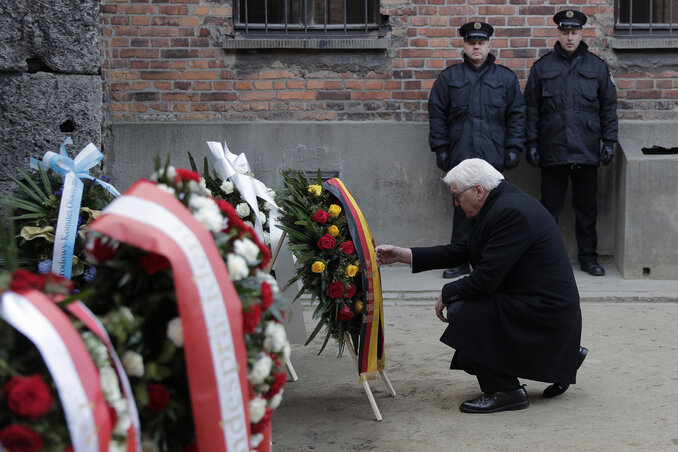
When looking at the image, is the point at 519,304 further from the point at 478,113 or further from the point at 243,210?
the point at 478,113

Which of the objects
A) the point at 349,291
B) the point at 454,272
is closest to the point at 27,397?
the point at 349,291

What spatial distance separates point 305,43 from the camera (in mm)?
8070

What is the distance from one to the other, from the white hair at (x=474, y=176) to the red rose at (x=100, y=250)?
8.08ft

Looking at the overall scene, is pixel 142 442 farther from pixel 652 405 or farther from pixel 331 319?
pixel 652 405

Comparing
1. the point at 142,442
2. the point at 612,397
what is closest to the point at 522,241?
the point at 612,397

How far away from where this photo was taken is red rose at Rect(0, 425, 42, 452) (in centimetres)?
215

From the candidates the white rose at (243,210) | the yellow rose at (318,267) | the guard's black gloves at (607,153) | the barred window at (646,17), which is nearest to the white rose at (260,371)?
the yellow rose at (318,267)

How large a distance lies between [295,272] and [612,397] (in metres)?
1.71

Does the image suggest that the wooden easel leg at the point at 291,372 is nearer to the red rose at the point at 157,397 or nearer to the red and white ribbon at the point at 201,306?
the red and white ribbon at the point at 201,306

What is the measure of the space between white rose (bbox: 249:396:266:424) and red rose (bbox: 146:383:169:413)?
320 millimetres

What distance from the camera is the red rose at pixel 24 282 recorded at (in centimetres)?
233

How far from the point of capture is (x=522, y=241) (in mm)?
4660

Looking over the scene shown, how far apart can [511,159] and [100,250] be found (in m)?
Result: 5.49

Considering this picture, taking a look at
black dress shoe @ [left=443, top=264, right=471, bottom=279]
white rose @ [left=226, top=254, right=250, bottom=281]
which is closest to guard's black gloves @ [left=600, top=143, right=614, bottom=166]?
black dress shoe @ [left=443, top=264, right=471, bottom=279]
